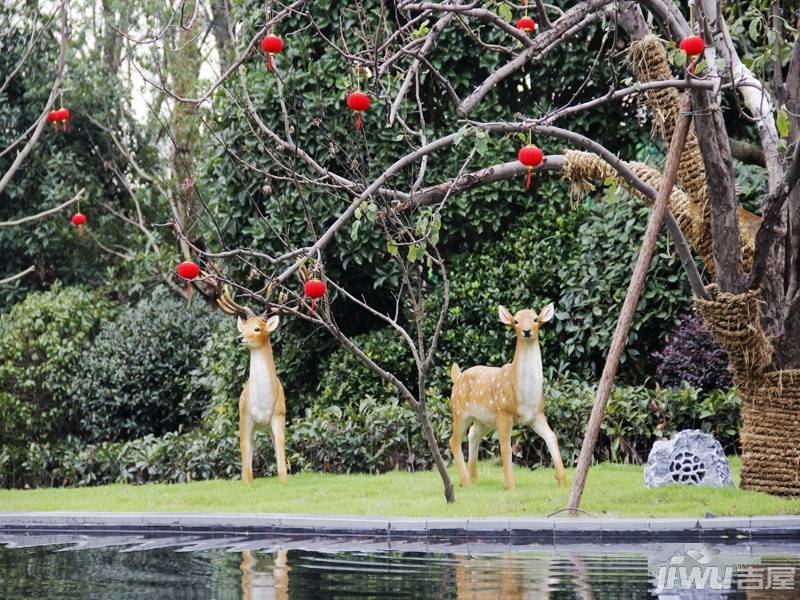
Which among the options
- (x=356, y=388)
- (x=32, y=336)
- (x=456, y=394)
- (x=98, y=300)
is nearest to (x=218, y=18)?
(x=98, y=300)

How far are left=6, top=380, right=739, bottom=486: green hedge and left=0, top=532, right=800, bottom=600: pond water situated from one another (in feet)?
11.9

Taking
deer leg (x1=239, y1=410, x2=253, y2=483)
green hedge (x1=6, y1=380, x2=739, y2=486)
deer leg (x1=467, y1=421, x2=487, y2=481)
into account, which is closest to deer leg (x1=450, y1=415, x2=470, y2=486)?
deer leg (x1=467, y1=421, x2=487, y2=481)

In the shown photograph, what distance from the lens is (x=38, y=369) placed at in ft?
55.4

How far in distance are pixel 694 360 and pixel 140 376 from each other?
765 cm

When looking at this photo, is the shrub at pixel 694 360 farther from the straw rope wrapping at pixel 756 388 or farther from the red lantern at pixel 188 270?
the red lantern at pixel 188 270

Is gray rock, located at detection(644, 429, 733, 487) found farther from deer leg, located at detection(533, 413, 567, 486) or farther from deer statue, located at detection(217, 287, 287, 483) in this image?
deer statue, located at detection(217, 287, 287, 483)

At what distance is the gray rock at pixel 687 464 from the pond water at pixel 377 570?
1.93 metres

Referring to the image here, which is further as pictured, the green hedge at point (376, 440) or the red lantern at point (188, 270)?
the green hedge at point (376, 440)

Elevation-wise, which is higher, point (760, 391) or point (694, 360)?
point (694, 360)

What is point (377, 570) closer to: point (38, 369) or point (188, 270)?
point (188, 270)


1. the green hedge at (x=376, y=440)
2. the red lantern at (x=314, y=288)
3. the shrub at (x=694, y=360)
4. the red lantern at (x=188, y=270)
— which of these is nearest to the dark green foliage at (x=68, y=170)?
the green hedge at (x=376, y=440)

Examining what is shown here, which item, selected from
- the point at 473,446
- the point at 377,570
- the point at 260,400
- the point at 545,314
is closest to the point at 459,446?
the point at 473,446

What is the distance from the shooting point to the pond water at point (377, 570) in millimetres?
7367

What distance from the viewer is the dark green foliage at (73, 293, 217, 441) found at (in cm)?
1723
